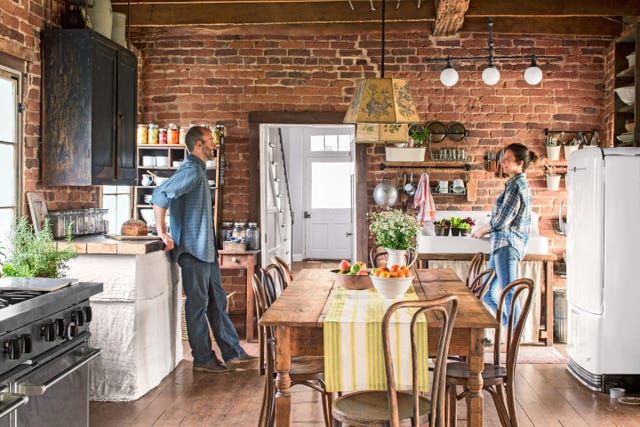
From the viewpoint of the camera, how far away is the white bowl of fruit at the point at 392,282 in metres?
3.51

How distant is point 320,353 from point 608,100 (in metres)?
4.83

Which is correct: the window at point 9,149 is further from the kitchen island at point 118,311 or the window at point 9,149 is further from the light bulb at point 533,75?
the light bulb at point 533,75

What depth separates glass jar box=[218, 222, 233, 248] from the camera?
6785 millimetres

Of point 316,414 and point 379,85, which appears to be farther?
point 316,414

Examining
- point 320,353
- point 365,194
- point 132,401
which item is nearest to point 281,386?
point 320,353

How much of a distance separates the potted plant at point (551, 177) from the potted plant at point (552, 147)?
0.11 meters

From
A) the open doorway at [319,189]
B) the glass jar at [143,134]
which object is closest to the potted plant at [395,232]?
the glass jar at [143,134]

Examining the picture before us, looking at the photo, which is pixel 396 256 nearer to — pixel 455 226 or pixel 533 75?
pixel 455 226

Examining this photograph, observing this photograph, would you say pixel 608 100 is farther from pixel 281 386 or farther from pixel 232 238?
pixel 281 386

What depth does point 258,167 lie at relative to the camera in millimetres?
6973

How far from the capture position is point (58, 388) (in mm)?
2779

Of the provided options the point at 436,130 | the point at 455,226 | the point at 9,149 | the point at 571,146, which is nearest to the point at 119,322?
the point at 9,149

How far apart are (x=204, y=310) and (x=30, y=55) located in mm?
2085

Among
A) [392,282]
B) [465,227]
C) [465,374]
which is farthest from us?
[465,227]
